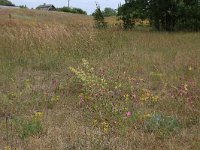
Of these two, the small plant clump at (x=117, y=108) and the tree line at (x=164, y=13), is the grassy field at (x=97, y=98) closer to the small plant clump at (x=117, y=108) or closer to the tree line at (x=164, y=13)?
the small plant clump at (x=117, y=108)

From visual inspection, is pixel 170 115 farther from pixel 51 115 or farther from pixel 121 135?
pixel 51 115

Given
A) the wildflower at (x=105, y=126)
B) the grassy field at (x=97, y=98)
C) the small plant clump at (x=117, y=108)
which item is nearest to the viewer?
the grassy field at (x=97, y=98)

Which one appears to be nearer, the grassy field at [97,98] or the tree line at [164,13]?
the grassy field at [97,98]

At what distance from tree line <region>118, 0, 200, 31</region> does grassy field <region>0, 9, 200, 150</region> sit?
296 inches

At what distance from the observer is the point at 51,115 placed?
512 cm

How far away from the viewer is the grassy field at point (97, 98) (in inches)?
167

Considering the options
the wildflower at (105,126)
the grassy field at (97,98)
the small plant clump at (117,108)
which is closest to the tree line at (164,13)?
the grassy field at (97,98)

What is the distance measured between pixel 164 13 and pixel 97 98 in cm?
1391

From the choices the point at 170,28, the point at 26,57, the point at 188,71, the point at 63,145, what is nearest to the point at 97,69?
the point at 188,71

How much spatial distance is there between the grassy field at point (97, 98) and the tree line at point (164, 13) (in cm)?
752

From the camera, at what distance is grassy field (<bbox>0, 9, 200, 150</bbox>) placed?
425 centimetres

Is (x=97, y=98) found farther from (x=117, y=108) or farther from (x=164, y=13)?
(x=164, y=13)

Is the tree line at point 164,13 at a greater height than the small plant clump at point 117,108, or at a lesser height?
greater

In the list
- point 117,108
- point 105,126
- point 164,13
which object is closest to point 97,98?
point 117,108
